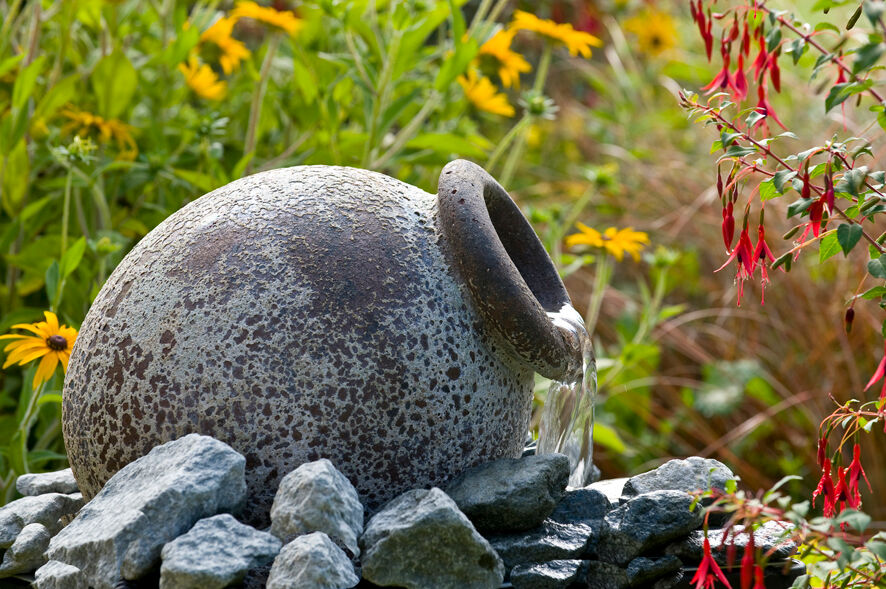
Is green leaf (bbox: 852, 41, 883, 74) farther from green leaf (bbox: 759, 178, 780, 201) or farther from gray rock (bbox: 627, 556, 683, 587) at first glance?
gray rock (bbox: 627, 556, 683, 587)

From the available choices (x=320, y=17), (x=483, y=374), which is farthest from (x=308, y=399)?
(x=320, y=17)

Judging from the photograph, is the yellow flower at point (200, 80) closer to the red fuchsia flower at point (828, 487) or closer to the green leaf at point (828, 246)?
the green leaf at point (828, 246)

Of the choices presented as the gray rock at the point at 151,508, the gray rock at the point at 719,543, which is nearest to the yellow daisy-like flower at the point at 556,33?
the gray rock at the point at 719,543

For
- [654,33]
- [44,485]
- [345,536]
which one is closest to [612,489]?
[345,536]

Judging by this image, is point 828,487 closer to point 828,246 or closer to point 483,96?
point 828,246

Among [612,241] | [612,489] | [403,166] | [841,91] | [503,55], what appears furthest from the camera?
[403,166]

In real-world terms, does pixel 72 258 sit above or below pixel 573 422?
above

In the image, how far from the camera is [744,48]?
155 cm

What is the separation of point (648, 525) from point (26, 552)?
46.2 inches

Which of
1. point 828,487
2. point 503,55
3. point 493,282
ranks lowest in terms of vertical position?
point 828,487

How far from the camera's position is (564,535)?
183 cm

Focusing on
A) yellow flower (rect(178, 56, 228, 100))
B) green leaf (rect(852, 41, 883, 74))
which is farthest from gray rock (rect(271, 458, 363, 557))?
yellow flower (rect(178, 56, 228, 100))

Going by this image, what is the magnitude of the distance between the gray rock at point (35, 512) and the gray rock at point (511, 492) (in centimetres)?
85

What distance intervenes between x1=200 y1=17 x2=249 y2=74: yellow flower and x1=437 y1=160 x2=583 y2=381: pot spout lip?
1834 millimetres
